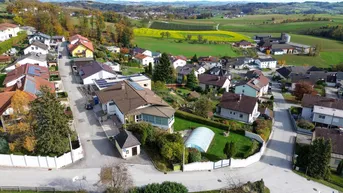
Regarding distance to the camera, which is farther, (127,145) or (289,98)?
(289,98)

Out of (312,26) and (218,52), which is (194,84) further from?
Result: (312,26)

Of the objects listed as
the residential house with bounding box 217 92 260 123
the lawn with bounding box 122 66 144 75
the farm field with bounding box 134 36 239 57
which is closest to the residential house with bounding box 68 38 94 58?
the lawn with bounding box 122 66 144 75

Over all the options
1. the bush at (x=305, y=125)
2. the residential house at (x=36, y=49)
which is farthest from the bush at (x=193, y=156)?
the residential house at (x=36, y=49)

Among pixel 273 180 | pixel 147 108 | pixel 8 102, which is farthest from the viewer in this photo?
pixel 147 108

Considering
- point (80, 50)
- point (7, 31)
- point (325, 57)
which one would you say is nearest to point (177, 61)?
point (80, 50)

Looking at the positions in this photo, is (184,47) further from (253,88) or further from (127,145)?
(127,145)

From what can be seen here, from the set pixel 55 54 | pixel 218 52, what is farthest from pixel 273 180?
pixel 218 52

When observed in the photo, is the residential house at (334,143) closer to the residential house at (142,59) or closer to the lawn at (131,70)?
the lawn at (131,70)
